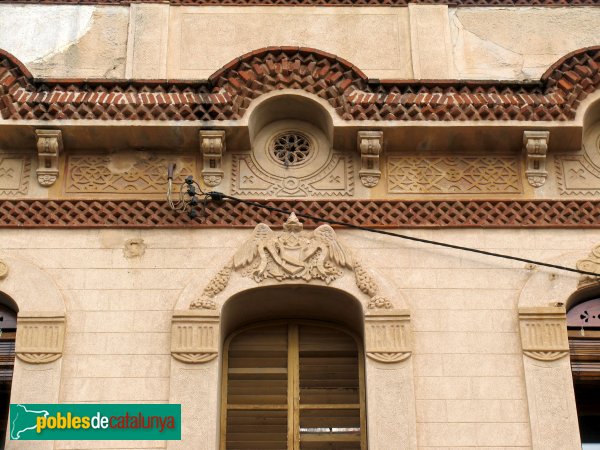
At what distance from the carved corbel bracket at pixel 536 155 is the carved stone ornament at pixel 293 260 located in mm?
2409

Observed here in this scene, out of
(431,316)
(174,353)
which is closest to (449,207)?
(431,316)

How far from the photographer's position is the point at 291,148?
14.3 meters

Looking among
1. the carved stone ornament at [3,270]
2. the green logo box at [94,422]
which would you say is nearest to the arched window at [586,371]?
the green logo box at [94,422]

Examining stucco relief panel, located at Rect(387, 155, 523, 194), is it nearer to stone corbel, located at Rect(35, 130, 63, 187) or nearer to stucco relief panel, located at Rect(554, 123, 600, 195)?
stucco relief panel, located at Rect(554, 123, 600, 195)

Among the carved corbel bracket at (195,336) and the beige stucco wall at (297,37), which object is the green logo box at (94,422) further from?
the beige stucco wall at (297,37)

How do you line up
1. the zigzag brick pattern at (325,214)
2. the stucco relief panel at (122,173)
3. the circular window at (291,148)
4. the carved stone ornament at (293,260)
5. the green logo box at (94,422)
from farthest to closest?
the circular window at (291,148) < the stucco relief panel at (122,173) < the zigzag brick pattern at (325,214) < the carved stone ornament at (293,260) < the green logo box at (94,422)

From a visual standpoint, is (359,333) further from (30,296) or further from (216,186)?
(30,296)

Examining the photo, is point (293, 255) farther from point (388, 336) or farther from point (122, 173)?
point (122, 173)

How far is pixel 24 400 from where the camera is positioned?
1235 centimetres

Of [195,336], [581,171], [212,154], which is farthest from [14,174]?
[581,171]

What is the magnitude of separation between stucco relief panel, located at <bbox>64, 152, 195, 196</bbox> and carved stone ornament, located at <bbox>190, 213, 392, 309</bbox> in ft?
4.32

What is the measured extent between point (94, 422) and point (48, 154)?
3344mm

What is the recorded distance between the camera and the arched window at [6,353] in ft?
42.1

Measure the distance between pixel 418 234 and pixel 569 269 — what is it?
5.63 feet
